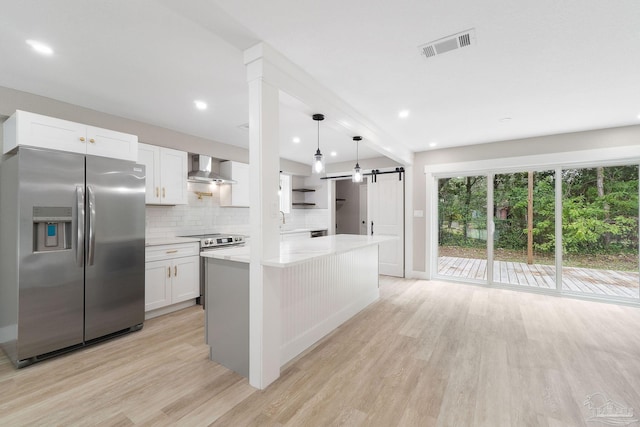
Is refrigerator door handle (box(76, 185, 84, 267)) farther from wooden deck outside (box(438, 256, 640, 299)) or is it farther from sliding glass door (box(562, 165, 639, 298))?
sliding glass door (box(562, 165, 639, 298))

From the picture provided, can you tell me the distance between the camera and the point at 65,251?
8.35 feet

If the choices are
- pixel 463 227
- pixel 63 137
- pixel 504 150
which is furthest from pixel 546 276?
pixel 63 137

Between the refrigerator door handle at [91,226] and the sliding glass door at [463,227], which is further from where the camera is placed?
the sliding glass door at [463,227]

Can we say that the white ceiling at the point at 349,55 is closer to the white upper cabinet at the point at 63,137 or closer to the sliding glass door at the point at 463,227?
the white upper cabinet at the point at 63,137

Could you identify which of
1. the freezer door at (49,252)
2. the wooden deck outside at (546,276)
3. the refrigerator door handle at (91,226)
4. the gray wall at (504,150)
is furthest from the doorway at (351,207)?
the freezer door at (49,252)

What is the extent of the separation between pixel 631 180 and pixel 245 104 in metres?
5.50

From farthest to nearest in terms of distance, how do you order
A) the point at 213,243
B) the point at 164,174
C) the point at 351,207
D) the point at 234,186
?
the point at 351,207
the point at 234,186
the point at 213,243
the point at 164,174

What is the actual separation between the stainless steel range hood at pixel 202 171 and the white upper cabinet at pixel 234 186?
251mm

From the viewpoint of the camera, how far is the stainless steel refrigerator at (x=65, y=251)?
237 cm

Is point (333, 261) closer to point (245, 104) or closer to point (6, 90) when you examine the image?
point (245, 104)

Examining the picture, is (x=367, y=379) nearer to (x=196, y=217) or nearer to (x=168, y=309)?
(x=168, y=309)

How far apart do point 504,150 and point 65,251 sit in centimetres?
608

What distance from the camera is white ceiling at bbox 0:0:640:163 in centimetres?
174

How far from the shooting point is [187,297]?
3.81m
